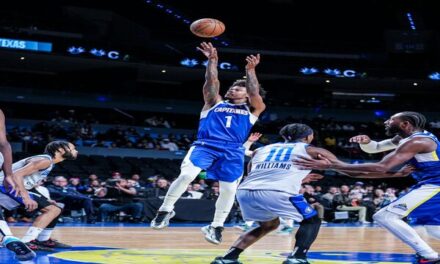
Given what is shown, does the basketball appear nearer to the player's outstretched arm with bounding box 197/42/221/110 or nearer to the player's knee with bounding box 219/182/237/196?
the player's outstretched arm with bounding box 197/42/221/110

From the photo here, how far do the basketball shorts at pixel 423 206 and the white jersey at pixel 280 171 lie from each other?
1017 mm

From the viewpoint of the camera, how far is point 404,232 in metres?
6.63

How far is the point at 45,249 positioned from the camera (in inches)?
335

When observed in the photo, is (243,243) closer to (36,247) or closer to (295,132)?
(295,132)

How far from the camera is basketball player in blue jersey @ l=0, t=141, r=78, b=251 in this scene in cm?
776

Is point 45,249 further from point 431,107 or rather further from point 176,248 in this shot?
point 431,107

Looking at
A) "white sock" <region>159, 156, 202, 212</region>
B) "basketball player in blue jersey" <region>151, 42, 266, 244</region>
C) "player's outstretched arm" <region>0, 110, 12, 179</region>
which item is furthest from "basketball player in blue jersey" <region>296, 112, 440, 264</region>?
"player's outstretched arm" <region>0, 110, 12, 179</region>

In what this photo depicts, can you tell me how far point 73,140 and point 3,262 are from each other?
20642 mm

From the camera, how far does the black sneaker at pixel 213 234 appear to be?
7.79 m

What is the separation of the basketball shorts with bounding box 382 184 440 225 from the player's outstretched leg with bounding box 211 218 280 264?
4.04ft

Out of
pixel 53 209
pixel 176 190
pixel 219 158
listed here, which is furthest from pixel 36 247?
pixel 219 158

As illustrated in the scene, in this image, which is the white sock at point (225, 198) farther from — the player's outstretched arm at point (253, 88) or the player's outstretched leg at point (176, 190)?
the player's outstretched arm at point (253, 88)

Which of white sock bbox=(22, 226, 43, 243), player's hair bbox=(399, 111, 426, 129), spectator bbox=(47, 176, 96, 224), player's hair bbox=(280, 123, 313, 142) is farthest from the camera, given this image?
spectator bbox=(47, 176, 96, 224)

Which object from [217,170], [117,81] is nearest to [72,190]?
[217,170]
